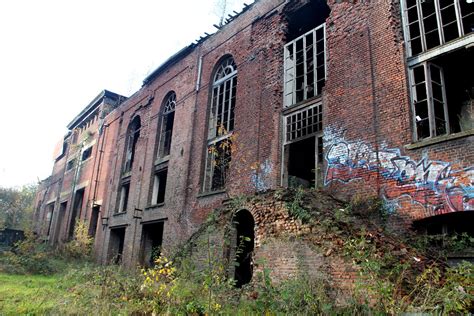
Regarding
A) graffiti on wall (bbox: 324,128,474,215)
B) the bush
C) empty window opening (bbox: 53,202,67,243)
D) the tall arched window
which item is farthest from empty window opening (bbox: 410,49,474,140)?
empty window opening (bbox: 53,202,67,243)

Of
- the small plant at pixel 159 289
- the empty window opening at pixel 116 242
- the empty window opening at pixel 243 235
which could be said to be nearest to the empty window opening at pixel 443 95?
the empty window opening at pixel 243 235

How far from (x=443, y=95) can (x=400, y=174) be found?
224cm

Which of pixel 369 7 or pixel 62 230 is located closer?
pixel 369 7

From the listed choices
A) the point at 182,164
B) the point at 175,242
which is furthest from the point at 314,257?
the point at 182,164

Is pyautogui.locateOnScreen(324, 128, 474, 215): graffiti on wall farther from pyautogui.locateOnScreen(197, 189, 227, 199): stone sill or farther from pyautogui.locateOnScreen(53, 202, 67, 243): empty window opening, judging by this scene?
pyautogui.locateOnScreen(53, 202, 67, 243): empty window opening

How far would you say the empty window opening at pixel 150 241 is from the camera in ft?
58.0

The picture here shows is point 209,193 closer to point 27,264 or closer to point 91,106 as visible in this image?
point 27,264

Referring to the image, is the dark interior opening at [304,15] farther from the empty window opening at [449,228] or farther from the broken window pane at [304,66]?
the empty window opening at [449,228]

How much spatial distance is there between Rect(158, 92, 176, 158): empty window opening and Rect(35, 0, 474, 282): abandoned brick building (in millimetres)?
73

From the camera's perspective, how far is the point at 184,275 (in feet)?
25.4

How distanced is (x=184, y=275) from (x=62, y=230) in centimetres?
2373

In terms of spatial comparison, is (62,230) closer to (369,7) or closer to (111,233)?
(111,233)

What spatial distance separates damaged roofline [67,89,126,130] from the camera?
2770 cm

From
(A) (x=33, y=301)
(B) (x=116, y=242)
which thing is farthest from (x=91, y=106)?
(A) (x=33, y=301)
